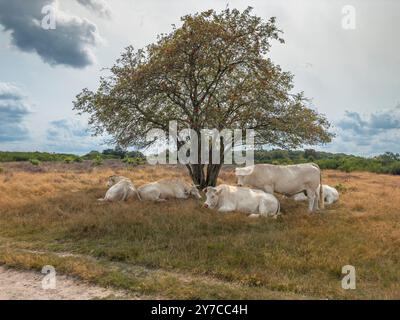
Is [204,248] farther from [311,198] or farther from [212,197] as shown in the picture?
[311,198]

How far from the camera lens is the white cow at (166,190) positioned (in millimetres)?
18125

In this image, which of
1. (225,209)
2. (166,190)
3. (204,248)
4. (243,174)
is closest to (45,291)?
(204,248)

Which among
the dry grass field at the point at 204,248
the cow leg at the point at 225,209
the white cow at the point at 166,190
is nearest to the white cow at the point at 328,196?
the dry grass field at the point at 204,248

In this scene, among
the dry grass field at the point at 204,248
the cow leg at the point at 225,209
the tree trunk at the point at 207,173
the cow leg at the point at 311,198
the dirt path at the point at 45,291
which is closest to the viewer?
the dirt path at the point at 45,291

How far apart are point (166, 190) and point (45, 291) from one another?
427 inches

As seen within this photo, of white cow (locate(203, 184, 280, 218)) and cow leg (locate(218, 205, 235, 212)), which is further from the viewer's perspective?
cow leg (locate(218, 205, 235, 212))

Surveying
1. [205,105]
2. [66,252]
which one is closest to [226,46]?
[205,105]

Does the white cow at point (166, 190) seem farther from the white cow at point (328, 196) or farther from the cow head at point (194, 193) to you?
the white cow at point (328, 196)

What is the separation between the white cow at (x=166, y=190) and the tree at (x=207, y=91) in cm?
322

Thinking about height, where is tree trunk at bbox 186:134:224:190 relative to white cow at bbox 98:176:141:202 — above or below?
above

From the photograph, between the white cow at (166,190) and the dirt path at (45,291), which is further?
the white cow at (166,190)

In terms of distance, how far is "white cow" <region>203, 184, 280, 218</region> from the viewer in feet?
49.0

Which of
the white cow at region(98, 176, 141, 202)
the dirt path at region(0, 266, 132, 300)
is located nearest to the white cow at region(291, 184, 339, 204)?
the white cow at region(98, 176, 141, 202)

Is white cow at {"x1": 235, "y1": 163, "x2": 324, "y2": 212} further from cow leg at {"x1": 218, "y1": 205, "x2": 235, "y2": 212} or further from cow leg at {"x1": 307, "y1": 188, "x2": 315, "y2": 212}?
cow leg at {"x1": 218, "y1": 205, "x2": 235, "y2": 212}
